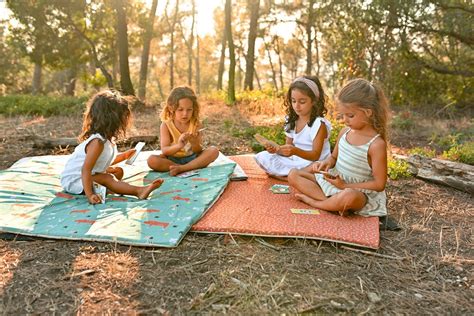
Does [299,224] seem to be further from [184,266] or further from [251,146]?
[251,146]

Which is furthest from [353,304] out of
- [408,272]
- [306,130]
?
[306,130]

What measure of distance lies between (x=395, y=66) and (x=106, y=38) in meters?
7.90

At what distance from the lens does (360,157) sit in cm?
280

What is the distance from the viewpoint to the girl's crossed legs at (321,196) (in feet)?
8.91

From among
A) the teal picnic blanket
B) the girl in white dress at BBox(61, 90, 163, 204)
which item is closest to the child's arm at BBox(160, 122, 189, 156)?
the teal picnic blanket

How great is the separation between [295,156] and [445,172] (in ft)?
4.62

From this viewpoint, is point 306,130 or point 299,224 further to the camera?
point 306,130

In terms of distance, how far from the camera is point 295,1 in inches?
562

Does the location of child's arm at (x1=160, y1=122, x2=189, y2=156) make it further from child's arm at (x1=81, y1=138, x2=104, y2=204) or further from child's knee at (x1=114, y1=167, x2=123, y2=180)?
child's arm at (x1=81, y1=138, x2=104, y2=204)

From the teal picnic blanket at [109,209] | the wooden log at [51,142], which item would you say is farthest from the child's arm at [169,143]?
the wooden log at [51,142]

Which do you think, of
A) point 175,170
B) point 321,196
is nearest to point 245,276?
point 321,196

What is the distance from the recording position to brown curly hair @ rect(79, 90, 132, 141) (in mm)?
3072

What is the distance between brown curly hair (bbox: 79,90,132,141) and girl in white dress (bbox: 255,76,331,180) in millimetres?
1215

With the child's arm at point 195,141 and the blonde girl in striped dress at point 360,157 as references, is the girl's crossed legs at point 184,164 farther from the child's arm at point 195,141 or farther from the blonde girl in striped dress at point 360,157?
the blonde girl in striped dress at point 360,157
